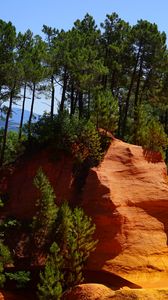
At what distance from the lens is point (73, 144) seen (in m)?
33.7

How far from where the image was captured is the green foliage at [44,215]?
27.9m

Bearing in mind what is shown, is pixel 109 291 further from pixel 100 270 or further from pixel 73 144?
pixel 73 144

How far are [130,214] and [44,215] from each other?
5.40m

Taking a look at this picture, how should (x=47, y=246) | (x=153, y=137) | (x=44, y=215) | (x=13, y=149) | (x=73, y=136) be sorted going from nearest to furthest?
(x=44, y=215) < (x=47, y=246) < (x=73, y=136) < (x=153, y=137) < (x=13, y=149)

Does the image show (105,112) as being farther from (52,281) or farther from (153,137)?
(52,281)

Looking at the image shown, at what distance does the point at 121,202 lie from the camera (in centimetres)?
2981

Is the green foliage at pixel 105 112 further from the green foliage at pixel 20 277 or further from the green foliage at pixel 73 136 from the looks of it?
the green foliage at pixel 20 277

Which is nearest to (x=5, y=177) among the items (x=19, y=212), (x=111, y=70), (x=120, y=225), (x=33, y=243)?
(x=19, y=212)

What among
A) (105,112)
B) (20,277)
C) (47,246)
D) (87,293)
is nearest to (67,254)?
(87,293)

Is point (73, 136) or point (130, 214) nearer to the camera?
point (130, 214)

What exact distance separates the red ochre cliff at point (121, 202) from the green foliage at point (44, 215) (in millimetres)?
2733

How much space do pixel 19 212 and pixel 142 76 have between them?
65.2 ft

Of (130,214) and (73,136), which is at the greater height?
(73,136)

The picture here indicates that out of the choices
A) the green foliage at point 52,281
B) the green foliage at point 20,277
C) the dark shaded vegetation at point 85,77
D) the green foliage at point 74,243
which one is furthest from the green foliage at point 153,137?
the green foliage at point 20,277
